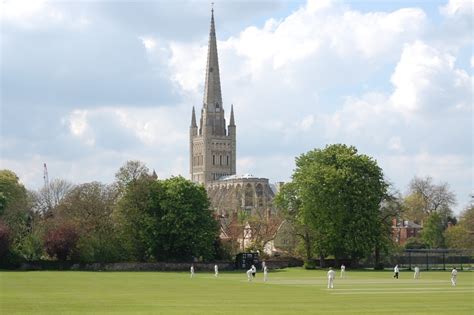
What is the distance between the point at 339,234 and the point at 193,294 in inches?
1787

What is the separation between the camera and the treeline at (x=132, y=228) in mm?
88312

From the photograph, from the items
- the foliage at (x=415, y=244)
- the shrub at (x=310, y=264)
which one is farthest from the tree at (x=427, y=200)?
the shrub at (x=310, y=264)

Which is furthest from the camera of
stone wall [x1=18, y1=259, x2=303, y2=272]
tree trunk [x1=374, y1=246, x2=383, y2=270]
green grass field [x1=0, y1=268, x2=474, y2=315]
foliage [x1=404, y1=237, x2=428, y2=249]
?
foliage [x1=404, y1=237, x2=428, y2=249]

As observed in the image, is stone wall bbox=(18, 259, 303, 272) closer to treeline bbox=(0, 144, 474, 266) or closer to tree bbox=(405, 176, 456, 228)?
treeline bbox=(0, 144, 474, 266)

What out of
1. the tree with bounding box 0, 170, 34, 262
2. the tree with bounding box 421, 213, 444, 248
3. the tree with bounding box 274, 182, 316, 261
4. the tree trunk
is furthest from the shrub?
the tree with bounding box 421, 213, 444, 248

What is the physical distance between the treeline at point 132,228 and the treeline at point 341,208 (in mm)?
9837

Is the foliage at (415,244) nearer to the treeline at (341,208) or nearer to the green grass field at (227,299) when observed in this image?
the treeline at (341,208)

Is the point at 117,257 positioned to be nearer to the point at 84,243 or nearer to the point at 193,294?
the point at 84,243

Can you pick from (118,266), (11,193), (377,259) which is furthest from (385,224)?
(11,193)

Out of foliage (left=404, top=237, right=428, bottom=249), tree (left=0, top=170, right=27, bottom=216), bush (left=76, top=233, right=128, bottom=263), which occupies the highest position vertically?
tree (left=0, top=170, right=27, bottom=216)

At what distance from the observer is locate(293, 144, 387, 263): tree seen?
89.1 m

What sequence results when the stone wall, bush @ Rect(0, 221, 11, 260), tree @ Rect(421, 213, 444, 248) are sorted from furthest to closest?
tree @ Rect(421, 213, 444, 248)
the stone wall
bush @ Rect(0, 221, 11, 260)

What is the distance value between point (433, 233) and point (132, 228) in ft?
178

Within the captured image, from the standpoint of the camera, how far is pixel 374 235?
296 ft
